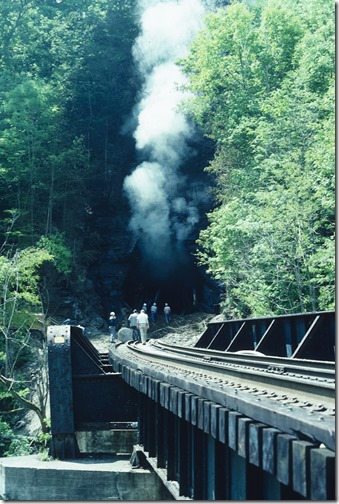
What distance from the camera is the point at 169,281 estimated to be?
4122cm

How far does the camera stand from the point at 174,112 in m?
40.2

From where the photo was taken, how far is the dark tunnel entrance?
40.2 metres

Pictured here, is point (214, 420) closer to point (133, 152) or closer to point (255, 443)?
point (255, 443)

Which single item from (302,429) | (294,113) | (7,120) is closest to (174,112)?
(7,120)

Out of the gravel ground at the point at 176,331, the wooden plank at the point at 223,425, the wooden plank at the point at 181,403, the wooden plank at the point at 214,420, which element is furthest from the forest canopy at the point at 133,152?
the wooden plank at the point at 223,425

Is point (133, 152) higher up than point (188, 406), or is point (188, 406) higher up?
point (133, 152)

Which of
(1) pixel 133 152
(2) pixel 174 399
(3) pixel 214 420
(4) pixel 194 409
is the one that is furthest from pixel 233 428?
(1) pixel 133 152

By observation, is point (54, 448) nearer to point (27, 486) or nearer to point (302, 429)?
point (27, 486)

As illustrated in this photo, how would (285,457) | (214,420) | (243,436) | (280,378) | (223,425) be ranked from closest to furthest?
(285,457), (243,436), (223,425), (214,420), (280,378)

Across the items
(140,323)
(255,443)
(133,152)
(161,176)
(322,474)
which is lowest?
(140,323)

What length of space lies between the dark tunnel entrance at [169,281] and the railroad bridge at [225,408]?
25.5 meters

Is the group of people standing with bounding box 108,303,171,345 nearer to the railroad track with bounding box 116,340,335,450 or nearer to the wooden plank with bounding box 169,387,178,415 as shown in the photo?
the railroad track with bounding box 116,340,335,450

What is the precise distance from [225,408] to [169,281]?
36.6 meters

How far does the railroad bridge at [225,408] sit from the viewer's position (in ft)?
10.9
